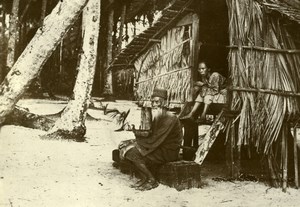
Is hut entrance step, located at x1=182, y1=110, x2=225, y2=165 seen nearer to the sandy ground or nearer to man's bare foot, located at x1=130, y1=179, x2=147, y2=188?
the sandy ground

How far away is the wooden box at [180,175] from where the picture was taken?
612cm

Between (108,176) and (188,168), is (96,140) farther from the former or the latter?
(188,168)

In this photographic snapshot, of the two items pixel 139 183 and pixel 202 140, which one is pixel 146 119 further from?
pixel 139 183

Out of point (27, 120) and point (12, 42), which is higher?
point (12, 42)

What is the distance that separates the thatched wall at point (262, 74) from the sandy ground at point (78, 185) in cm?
88

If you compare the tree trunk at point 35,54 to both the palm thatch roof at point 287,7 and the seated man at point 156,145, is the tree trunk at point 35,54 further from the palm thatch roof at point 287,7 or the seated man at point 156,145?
the palm thatch roof at point 287,7

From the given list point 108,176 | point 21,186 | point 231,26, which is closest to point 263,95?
point 231,26

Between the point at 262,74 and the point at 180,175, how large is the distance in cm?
218

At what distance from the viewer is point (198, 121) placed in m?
7.64

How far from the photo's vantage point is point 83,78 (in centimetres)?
861

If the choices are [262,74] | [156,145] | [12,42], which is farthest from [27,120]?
[262,74]

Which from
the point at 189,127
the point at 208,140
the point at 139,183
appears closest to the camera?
the point at 139,183

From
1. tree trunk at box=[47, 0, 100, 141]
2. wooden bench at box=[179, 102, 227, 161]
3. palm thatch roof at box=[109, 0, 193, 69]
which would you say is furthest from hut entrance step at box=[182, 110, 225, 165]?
tree trunk at box=[47, 0, 100, 141]

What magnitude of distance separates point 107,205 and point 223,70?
5.46 m
